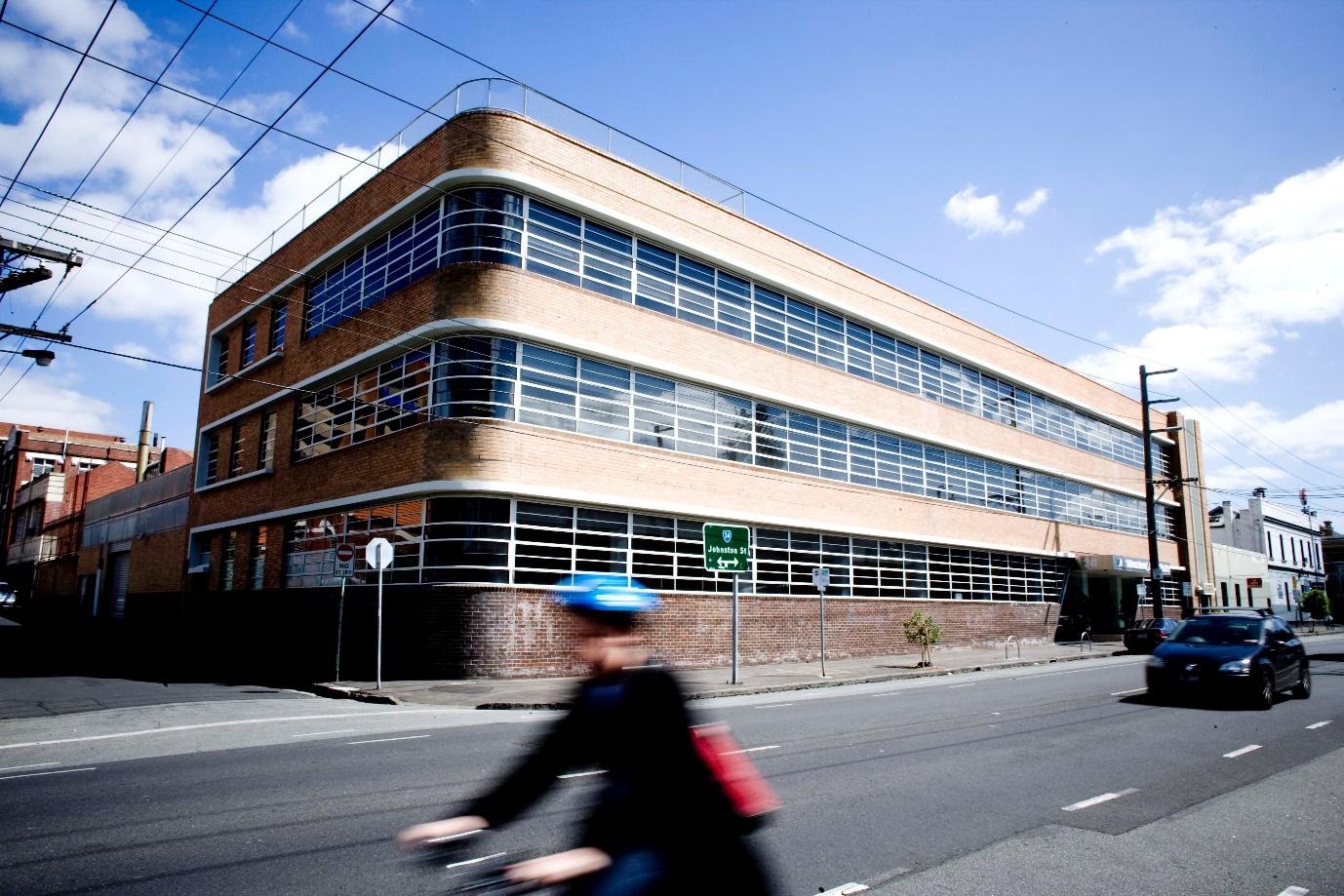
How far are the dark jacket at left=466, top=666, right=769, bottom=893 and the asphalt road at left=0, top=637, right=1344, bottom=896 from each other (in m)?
0.38

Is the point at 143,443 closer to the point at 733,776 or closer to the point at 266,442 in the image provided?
the point at 266,442

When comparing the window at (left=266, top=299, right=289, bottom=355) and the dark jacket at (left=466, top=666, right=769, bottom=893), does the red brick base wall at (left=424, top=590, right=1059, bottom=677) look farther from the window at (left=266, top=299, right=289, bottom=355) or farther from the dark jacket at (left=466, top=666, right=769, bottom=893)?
the window at (left=266, top=299, right=289, bottom=355)

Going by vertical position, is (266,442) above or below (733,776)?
above

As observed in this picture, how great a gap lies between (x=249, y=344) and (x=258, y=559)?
8.09m

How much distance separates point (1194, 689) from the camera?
12953mm

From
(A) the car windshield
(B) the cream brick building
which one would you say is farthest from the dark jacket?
(B) the cream brick building

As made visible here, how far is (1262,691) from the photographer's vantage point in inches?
500

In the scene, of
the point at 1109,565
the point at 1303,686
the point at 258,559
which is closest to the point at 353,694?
the point at 258,559

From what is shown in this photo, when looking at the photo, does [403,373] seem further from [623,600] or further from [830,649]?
[623,600]

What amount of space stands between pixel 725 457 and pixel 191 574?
63.8ft

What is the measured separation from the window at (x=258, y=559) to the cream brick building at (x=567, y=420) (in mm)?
97

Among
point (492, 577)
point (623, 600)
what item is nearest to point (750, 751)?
point (623, 600)

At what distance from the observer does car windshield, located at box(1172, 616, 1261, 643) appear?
13.7m

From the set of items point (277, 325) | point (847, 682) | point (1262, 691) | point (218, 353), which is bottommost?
point (847, 682)
